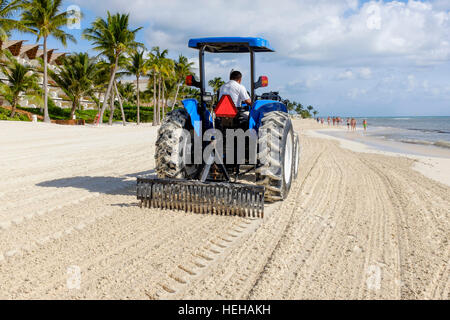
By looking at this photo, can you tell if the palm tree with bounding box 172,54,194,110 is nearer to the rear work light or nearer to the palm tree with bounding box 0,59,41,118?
the palm tree with bounding box 0,59,41,118

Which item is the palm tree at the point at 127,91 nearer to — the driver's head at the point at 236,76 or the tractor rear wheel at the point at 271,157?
the driver's head at the point at 236,76

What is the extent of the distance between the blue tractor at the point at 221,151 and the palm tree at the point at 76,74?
3367cm

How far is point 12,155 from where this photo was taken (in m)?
9.97

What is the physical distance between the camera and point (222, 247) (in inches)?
133

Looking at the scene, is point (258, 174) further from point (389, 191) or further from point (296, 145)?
point (389, 191)

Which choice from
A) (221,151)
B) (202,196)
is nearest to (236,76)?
(221,151)

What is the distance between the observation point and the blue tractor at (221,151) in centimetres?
430

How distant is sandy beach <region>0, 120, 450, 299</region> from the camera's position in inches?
102

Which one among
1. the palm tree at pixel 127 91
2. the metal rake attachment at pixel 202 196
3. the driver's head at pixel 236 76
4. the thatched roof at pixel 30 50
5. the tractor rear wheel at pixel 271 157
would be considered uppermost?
the thatched roof at pixel 30 50

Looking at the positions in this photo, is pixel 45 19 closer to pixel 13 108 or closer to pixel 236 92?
pixel 13 108

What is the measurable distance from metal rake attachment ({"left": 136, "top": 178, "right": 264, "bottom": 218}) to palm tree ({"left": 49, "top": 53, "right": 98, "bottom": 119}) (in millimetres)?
34122

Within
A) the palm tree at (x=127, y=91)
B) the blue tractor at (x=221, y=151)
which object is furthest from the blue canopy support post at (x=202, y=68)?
the palm tree at (x=127, y=91)
